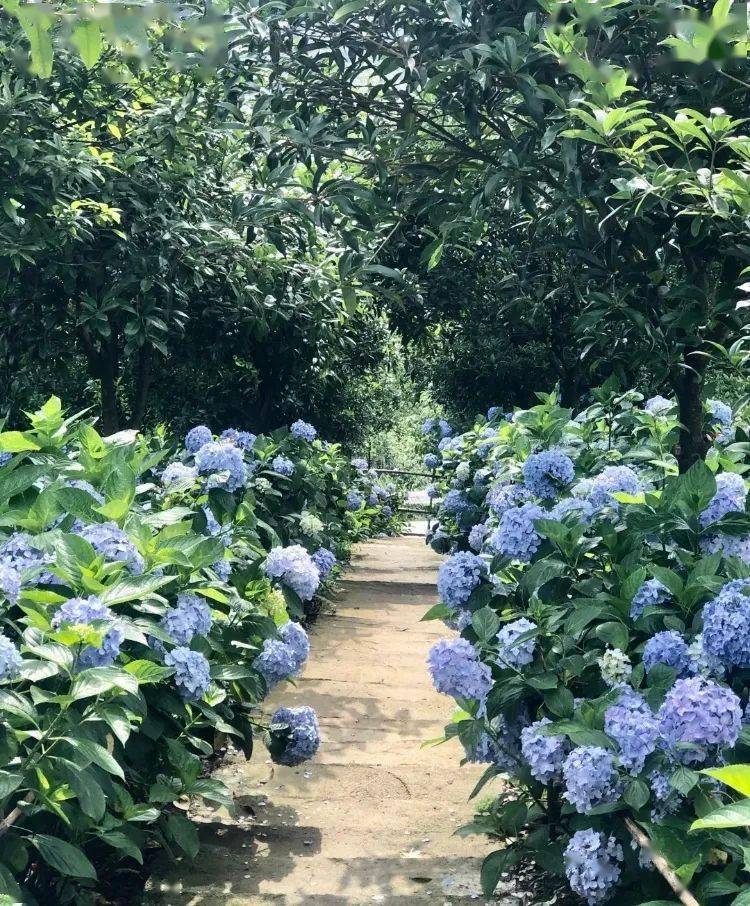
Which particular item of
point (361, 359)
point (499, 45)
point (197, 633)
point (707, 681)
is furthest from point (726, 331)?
point (361, 359)

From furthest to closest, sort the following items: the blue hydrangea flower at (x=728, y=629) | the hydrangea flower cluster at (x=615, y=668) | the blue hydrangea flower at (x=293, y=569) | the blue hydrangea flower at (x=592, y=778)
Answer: the blue hydrangea flower at (x=293, y=569)
the hydrangea flower cluster at (x=615, y=668)
the blue hydrangea flower at (x=592, y=778)
the blue hydrangea flower at (x=728, y=629)

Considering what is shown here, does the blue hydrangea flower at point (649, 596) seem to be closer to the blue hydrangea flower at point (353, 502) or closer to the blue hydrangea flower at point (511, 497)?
the blue hydrangea flower at point (511, 497)

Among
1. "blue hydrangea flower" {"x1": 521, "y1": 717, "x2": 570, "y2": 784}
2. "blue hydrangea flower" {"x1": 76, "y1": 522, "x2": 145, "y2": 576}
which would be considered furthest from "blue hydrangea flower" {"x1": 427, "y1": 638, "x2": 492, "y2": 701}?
"blue hydrangea flower" {"x1": 76, "y1": 522, "x2": 145, "y2": 576}

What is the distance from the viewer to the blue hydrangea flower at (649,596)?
219 cm

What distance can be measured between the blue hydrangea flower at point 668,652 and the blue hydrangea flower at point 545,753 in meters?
0.34

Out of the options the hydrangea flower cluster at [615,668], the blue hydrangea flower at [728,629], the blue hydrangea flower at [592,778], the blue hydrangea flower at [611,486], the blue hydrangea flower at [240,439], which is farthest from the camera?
the blue hydrangea flower at [240,439]

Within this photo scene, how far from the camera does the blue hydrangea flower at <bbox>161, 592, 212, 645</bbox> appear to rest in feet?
7.71

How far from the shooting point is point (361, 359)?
9648mm

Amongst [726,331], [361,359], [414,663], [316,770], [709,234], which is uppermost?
[709,234]

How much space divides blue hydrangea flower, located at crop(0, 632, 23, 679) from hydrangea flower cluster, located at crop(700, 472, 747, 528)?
5.30 ft

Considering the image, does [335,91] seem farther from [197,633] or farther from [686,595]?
[686,595]

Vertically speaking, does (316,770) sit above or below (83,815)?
below

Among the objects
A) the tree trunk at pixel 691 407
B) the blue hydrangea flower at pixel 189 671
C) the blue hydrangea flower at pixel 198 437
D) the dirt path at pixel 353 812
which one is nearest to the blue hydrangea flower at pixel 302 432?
the dirt path at pixel 353 812

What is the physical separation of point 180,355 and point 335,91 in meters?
3.49
